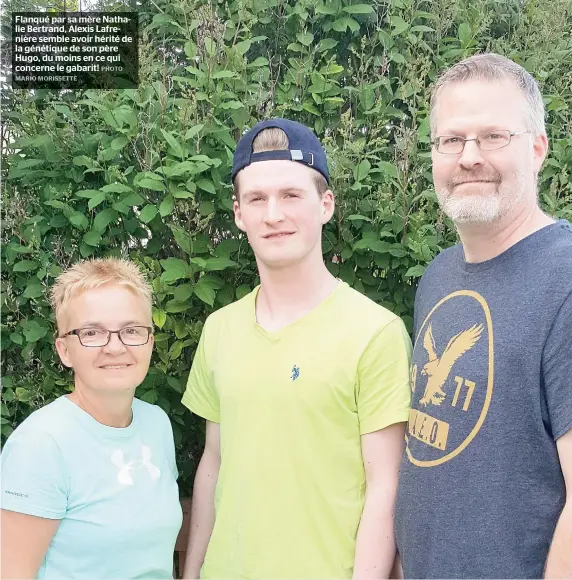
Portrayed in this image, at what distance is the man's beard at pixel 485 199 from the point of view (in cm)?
233

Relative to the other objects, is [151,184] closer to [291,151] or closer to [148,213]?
[148,213]

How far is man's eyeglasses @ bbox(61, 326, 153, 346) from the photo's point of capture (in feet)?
8.30

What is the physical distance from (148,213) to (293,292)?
715 millimetres

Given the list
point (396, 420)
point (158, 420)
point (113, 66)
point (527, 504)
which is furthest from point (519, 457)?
point (113, 66)

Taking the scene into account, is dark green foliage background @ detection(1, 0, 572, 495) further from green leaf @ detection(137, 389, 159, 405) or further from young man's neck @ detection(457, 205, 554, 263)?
young man's neck @ detection(457, 205, 554, 263)

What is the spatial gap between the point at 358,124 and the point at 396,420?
147cm

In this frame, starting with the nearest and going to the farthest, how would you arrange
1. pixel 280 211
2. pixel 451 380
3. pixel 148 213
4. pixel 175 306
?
1. pixel 451 380
2. pixel 280 211
3. pixel 148 213
4. pixel 175 306

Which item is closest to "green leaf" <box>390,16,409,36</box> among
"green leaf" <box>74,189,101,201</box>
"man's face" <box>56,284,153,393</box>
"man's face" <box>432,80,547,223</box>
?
"man's face" <box>432,80,547,223</box>

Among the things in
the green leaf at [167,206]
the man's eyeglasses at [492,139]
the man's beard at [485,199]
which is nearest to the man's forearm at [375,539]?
the man's beard at [485,199]

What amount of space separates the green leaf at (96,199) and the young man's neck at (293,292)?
782 millimetres

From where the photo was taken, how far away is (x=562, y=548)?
2.04 meters

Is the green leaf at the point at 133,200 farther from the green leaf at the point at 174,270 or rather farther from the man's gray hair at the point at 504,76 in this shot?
the man's gray hair at the point at 504,76

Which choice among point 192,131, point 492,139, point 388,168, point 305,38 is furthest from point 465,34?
point 192,131

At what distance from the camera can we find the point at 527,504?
2.13 metres
